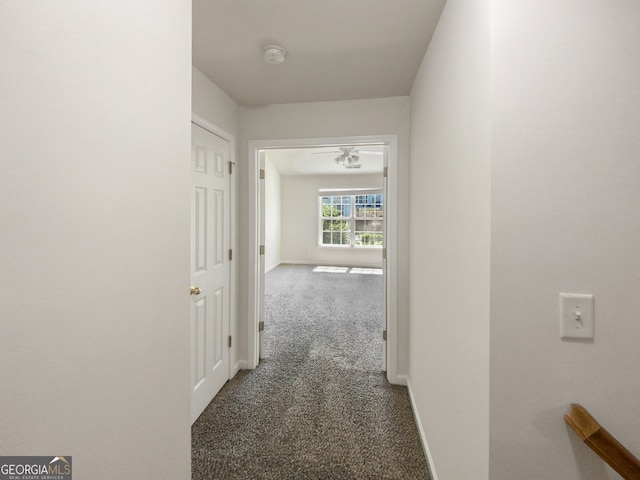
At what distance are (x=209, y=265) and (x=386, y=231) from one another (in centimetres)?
141

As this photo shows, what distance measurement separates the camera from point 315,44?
1.72 metres

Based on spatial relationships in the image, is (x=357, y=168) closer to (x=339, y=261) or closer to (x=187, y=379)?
(x=339, y=261)

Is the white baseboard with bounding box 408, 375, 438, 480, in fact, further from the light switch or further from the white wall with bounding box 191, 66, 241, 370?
the white wall with bounding box 191, 66, 241, 370

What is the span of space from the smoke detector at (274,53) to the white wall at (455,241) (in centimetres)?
83

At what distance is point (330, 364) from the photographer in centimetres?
282

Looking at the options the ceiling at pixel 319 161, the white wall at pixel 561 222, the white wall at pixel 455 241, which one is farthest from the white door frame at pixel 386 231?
the ceiling at pixel 319 161

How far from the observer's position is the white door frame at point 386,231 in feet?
8.10

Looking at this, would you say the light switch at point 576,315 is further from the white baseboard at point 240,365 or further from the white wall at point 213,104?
Result: the white baseboard at point 240,365

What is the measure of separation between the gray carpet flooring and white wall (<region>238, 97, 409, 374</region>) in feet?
1.62

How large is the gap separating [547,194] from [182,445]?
1.35 m

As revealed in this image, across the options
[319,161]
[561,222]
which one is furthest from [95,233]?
[319,161]

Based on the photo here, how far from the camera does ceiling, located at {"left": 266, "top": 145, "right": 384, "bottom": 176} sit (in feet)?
20.4

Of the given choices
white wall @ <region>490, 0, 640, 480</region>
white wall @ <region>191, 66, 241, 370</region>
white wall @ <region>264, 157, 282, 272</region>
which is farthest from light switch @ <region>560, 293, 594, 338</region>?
white wall @ <region>264, 157, 282, 272</region>

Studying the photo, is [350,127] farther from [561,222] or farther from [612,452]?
[612,452]
